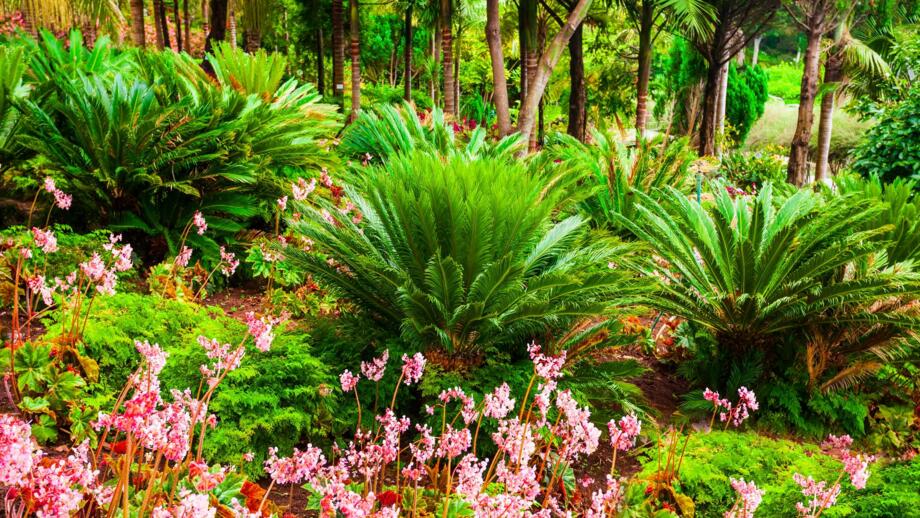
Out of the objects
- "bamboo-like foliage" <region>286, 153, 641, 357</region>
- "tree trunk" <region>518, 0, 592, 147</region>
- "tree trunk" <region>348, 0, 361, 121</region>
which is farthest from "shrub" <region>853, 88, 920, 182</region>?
"tree trunk" <region>348, 0, 361, 121</region>

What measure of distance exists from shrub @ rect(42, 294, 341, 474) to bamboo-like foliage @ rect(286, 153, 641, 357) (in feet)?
1.60

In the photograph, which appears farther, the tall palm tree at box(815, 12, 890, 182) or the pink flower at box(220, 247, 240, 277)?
the tall palm tree at box(815, 12, 890, 182)

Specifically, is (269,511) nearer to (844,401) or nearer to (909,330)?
(844,401)

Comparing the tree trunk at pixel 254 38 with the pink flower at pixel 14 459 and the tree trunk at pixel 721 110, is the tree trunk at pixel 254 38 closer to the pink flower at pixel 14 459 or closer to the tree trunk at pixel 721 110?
the tree trunk at pixel 721 110

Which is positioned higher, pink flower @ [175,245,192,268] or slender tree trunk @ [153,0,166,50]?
slender tree trunk @ [153,0,166,50]

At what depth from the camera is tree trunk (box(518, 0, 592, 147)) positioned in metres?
9.72

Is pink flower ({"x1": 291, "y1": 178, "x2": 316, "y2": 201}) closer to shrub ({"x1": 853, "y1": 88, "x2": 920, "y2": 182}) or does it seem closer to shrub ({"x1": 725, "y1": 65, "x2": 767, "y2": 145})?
shrub ({"x1": 853, "y1": 88, "x2": 920, "y2": 182})

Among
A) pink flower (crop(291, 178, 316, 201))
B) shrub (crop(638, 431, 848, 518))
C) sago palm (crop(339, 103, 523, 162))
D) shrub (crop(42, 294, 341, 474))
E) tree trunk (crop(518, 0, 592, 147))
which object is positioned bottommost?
shrub (crop(638, 431, 848, 518))

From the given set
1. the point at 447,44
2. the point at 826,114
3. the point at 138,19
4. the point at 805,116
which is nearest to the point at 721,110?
the point at 826,114

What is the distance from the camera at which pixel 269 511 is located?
2.75m

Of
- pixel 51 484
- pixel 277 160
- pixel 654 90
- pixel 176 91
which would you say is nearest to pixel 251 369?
pixel 51 484

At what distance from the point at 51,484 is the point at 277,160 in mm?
4763

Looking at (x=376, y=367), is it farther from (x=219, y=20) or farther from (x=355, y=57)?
(x=219, y=20)

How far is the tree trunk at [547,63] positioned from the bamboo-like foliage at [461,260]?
5.42 m
